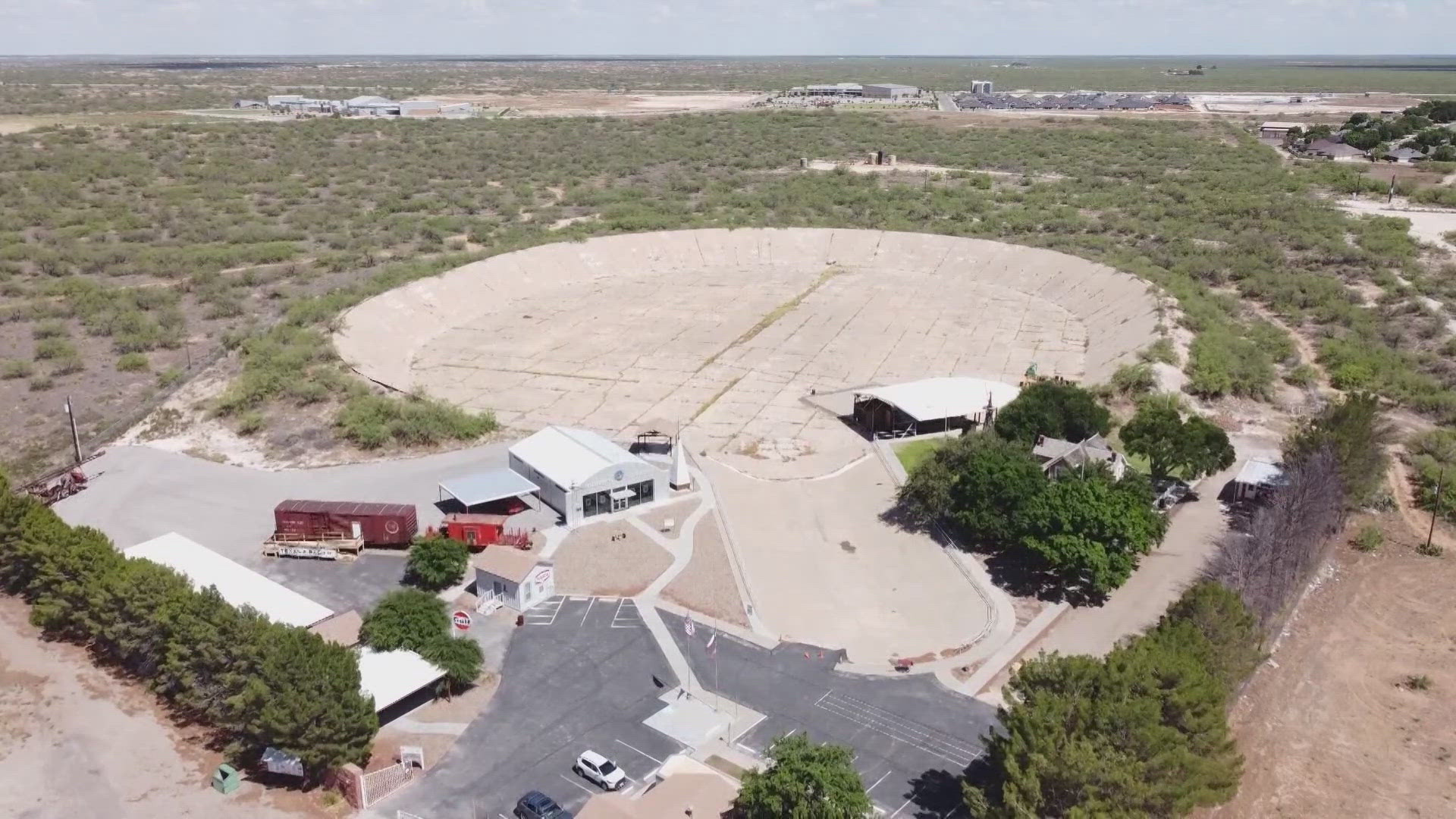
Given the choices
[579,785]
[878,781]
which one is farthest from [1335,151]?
[579,785]

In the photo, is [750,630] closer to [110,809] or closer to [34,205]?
[110,809]

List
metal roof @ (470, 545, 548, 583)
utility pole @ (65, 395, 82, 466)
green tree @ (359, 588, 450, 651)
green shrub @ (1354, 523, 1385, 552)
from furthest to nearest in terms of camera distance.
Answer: utility pole @ (65, 395, 82, 466)
green shrub @ (1354, 523, 1385, 552)
metal roof @ (470, 545, 548, 583)
green tree @ (359, 588, 450, 651)

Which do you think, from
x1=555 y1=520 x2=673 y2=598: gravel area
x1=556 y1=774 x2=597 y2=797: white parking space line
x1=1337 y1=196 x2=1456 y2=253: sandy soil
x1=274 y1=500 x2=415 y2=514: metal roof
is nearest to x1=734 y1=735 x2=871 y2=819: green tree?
x1=556 y1=774 x2=597 y2=797: white parking space line

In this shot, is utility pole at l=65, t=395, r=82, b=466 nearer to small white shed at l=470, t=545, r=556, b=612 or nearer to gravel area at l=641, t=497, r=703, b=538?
small white shed at l=470, t=545, r=556, b=612

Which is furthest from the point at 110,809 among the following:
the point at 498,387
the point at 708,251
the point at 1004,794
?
the point at 708,251

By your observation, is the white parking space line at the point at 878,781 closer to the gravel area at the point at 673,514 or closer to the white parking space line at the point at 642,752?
the white parking space line at the point at 642,752

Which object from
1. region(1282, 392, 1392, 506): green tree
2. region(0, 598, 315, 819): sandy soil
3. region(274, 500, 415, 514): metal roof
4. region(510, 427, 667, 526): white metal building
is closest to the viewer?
region(0, 598, 315, 819): sandy soil

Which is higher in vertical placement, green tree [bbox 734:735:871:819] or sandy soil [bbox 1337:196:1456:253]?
sandy soil [bbox 1337:196:1456:253]
